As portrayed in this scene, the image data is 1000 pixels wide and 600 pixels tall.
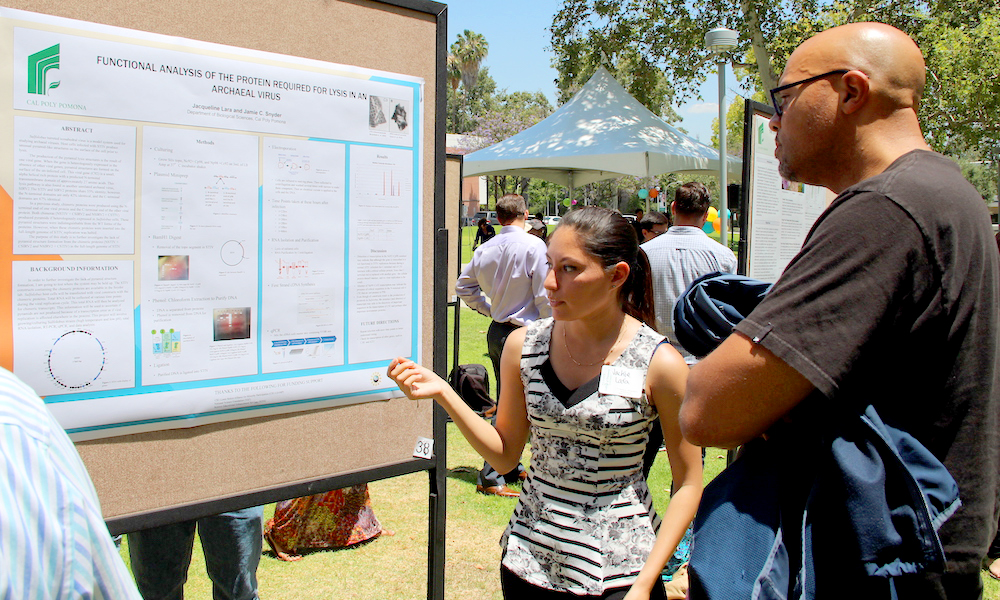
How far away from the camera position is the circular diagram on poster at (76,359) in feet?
5.14

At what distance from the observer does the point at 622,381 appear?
193 cm

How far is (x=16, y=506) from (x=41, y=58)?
122 cm

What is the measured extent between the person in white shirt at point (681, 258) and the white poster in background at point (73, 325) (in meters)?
3.55

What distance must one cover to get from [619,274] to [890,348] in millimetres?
1157

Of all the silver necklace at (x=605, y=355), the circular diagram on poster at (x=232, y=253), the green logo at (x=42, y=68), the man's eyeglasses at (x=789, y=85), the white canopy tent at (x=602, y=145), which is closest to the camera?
the man's eyeglasses at (x=789, y=85)

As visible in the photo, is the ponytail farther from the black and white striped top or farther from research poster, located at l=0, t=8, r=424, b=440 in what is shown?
research poster, located at l=0, t=8, r=424, b=440

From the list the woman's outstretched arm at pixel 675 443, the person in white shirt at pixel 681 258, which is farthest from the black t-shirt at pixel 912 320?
the person in white shirt at pixel 681 258

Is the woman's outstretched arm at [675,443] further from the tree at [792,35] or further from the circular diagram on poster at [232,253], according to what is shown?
the tree at [792,35]

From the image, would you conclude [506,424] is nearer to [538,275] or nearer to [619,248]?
[619,248]

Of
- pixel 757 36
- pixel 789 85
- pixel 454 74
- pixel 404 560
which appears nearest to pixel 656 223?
pixel 404 560

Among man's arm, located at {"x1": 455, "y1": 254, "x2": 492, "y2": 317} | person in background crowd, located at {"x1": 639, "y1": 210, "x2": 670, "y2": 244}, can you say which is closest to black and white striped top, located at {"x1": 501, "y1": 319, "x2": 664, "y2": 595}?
man's arm, located at {"x1": 455, "y1": 254, "x2": 492, "y2": 317}

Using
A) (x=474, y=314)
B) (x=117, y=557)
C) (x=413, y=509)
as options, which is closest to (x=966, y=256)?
(x=117, y=557)

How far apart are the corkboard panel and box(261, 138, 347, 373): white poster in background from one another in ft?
0.67

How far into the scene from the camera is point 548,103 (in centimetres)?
6575
